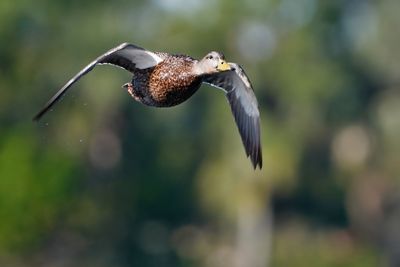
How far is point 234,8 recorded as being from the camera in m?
54.6

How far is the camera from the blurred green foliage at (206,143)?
4491cm

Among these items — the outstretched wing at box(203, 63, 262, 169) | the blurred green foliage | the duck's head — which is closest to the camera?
the duck's head

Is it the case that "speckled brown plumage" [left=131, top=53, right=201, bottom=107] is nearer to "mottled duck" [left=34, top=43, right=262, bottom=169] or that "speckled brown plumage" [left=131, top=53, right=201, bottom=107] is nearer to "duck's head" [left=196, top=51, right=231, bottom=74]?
"mottled duck" [left=34, top=43, right=262, bottom=169]

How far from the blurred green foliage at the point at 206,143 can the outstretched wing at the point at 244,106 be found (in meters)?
24.6

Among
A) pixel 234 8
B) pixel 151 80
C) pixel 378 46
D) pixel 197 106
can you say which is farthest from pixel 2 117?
pixel 151 80

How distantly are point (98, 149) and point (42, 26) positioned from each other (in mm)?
5366

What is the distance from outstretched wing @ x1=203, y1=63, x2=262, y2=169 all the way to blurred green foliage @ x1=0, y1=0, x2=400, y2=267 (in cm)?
2458

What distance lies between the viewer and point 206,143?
163ft

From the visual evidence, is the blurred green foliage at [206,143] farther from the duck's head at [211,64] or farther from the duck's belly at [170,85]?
the duck's head at [211,64]

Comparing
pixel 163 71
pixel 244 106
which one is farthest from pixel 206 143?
pixel 163 71

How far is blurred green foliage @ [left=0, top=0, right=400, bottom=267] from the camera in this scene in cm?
4491

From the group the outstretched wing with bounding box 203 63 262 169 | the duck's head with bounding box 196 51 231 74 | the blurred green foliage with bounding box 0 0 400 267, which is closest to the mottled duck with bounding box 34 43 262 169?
the duck's head with bounding box 196 51 231 74

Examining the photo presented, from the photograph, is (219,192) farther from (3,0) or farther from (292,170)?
(3,0)

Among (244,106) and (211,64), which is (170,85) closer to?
(211,64)
